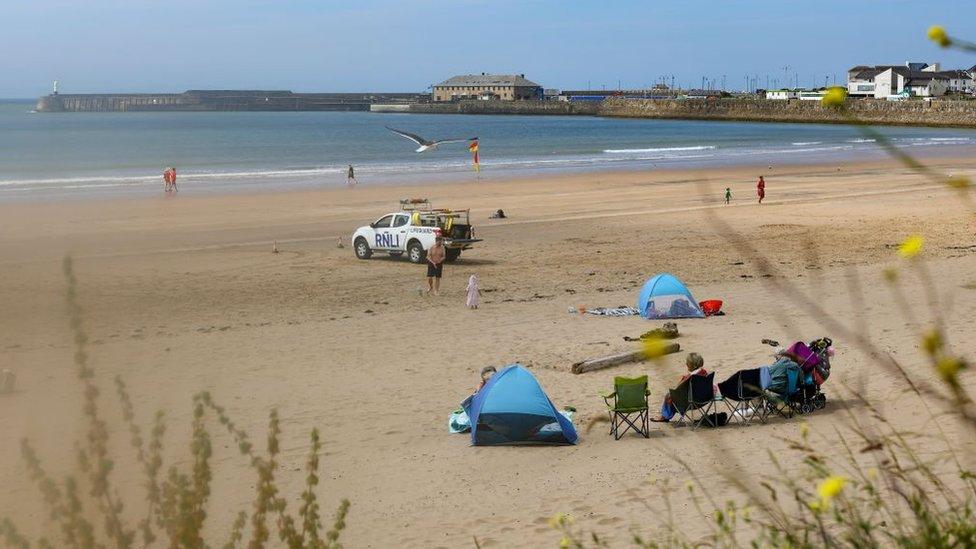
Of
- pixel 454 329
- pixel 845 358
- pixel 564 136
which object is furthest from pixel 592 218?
pixel 564 136

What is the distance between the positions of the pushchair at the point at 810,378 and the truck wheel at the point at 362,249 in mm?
14775

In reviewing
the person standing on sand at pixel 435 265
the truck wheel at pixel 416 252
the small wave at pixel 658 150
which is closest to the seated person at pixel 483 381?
the person standing on sand at pixel 435 265

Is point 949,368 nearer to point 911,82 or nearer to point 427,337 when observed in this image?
point 427,337

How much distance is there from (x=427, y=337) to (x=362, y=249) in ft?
30.3

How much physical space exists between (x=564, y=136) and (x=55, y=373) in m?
98.2

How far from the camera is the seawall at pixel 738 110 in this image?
121625 mm

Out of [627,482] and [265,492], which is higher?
[265,492]

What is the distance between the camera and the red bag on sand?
18031 mm

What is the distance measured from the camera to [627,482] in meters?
10.2

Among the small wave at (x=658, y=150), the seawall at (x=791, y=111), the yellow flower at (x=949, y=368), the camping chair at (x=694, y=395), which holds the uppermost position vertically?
the seawall at (x=791, y=111)

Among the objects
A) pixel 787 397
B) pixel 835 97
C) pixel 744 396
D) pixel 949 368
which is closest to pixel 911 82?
pixel 787 397

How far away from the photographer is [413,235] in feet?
82.9

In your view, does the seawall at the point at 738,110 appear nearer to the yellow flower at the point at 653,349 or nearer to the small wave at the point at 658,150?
the small wave at the point at 658,150

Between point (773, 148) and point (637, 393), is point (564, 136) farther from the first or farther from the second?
point (637, 393)
